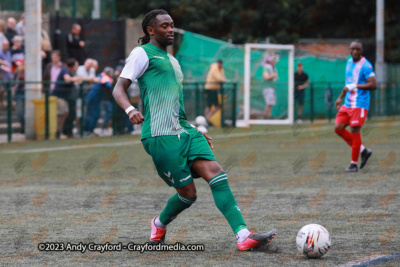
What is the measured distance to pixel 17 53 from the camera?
2084 cm

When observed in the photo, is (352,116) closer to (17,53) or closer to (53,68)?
(53,68)

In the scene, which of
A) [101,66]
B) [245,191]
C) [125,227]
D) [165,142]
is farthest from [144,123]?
[101,66]

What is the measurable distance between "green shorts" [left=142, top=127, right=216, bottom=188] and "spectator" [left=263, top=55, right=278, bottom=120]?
21490 mm

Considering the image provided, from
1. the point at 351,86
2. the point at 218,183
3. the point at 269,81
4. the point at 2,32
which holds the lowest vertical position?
the point at 218,183

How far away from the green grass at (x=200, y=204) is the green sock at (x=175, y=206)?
279 millimetres

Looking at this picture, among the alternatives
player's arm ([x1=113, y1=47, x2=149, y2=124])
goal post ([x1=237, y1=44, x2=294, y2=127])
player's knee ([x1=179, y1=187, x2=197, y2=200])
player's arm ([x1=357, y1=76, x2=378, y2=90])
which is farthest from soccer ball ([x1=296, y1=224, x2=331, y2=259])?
goal post ([x1=237, y1=44, x2=294, y2=127])

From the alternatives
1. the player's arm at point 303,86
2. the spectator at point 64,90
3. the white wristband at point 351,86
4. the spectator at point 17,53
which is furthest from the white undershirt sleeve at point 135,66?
the player's arm at point 303,86

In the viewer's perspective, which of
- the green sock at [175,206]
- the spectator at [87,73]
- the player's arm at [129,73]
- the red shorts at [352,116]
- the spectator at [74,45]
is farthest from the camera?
the spectator at [74,45]

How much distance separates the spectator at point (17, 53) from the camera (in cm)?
2078

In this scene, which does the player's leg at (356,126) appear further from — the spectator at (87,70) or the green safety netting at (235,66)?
the green safety netting at (235,66)

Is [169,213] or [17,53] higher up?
[17,53]

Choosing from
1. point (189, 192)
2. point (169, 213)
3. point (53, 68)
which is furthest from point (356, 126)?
point (53, 68)

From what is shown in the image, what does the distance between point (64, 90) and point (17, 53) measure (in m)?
1.67

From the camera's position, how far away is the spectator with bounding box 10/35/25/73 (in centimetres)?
2078
